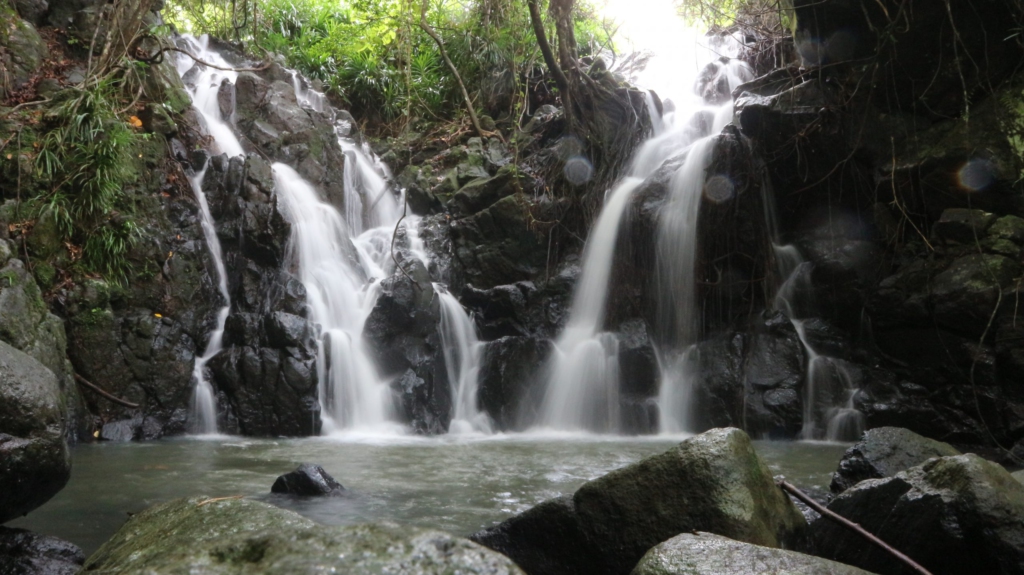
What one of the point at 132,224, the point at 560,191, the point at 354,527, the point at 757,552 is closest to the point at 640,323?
the point at 560,191

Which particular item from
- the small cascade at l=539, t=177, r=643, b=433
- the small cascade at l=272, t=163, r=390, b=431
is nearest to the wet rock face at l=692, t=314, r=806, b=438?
the small cascade at l=539, t=177, r=643, b=433

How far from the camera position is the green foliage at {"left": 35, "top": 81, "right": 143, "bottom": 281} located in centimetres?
718

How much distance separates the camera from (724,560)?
Result: 6.97ft

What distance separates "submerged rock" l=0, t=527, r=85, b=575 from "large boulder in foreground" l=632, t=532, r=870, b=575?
2275mm

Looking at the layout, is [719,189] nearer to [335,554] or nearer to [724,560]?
[724,560]


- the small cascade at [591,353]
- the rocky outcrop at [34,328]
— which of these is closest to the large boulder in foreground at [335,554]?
the rocky outcrop at [34,328]

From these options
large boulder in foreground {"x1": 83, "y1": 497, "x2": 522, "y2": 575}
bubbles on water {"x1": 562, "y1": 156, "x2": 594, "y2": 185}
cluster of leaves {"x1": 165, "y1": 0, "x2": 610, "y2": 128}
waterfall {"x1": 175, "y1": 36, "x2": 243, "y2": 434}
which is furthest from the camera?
cluster of leaves {"x1": 165, "y1": 0, "x2": 610, "y2": 128}

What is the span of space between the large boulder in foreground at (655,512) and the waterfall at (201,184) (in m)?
5.21

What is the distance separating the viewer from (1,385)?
9.13 feet

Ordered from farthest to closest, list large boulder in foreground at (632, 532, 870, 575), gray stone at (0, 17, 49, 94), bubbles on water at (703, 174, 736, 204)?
bubbles on water at (703, 174, 736, 204) → gray stone at (0, 17, 49, 94) → large boulder in foreground at (632, 532, 870, 575)

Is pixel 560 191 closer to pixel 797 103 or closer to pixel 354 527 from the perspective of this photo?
pixel 797 103

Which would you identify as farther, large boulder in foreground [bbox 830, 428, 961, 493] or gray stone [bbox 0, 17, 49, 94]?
gray stone [bbox 0, 17, 49, 94]

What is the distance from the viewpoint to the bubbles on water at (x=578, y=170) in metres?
9.93

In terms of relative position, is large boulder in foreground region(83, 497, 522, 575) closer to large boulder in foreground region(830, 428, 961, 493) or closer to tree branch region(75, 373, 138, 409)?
large boulder in foreground region(830, 428, 961, 493)
